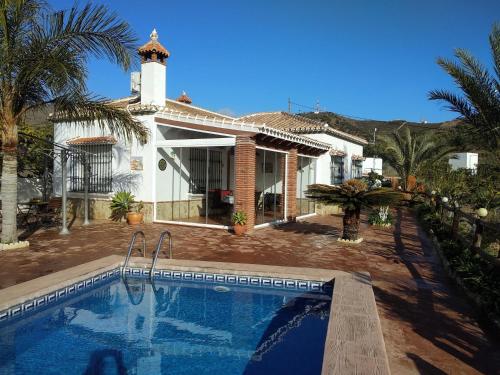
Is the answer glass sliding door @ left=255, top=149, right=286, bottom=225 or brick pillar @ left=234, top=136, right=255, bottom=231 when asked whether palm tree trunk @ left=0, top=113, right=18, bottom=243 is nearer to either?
brick pillar @ left=234, top=136, right=255, bottom=231

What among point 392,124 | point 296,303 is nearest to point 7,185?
point 296,303

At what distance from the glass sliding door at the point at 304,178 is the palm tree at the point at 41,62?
995 centimetres

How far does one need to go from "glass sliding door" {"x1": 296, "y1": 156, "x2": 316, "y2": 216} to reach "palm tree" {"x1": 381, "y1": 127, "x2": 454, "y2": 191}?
24.8ft

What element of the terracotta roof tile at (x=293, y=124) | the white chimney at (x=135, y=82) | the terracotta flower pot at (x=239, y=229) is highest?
the white chimney at (x=135, y=82)

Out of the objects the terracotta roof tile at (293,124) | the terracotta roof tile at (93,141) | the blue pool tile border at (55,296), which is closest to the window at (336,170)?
the terracotta roof tile at (293,124)

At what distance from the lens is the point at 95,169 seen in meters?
14.8

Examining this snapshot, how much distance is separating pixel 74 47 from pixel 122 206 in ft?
19.6

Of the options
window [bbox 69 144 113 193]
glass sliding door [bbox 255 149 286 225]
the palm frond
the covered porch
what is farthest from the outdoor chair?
glass sliding door [bbox 255 149 286 225]

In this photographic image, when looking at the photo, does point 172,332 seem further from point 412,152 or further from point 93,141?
point 412,152

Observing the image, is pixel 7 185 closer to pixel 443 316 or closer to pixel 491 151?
pixel 443 316

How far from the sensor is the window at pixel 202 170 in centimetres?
1540

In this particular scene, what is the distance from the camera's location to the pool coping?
3.66 meters

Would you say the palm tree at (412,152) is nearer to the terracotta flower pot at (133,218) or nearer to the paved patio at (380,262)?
the paved patio at (380,262)

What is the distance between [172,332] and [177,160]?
9698 millimetres
